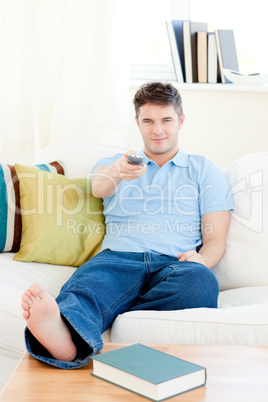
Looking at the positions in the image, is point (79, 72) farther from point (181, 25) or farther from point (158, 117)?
point (158, 117)

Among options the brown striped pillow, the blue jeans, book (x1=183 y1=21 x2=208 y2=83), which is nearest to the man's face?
the blue jeans

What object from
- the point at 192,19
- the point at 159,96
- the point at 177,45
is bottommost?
the point at 159,96

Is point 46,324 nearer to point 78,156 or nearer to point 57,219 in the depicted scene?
point 57,219

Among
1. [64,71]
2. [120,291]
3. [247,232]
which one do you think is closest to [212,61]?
[64,71]

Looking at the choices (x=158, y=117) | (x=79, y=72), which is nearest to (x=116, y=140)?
(x=79, y=72)

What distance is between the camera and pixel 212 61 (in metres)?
3.03

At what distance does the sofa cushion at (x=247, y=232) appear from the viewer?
2.08 metres

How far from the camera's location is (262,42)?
3104mm

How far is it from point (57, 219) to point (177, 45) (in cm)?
134

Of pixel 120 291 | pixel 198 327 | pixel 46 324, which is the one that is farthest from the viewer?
pixel 120 291

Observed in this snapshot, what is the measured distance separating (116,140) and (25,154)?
1.79 feet

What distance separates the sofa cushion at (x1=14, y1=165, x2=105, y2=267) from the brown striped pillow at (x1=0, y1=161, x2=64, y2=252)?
0.03 meters

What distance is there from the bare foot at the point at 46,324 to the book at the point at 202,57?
1.99m

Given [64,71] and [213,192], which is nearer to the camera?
[213,192]
